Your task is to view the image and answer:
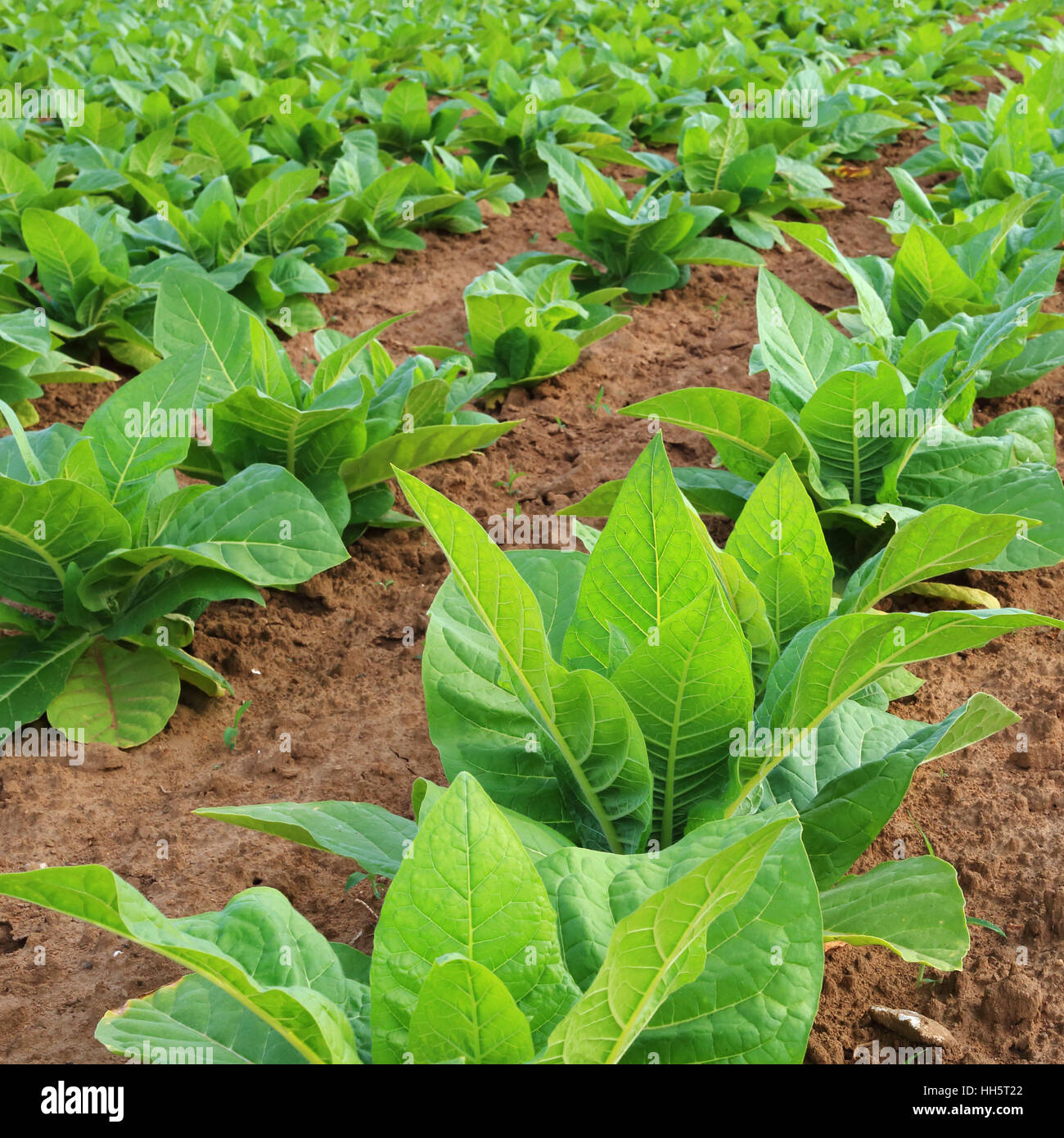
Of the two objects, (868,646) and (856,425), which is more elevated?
(868,646)

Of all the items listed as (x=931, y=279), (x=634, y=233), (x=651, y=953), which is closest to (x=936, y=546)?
(x=651, y=953)

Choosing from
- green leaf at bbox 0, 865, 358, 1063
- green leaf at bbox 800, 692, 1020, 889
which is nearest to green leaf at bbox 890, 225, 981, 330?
green leaf at bbox 800, 692, 1020, 889

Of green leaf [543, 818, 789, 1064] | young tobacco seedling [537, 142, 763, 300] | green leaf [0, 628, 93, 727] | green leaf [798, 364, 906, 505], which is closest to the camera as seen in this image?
green leaf [543, 818, 789, 1064]

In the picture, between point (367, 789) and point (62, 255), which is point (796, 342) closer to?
point (367, 789)

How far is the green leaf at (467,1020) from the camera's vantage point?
98cm

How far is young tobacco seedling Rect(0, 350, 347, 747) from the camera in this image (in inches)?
84.7

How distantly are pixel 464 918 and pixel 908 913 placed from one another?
0.65 meters

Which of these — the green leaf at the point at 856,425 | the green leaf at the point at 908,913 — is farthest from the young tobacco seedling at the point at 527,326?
the green leaf at the point at 908,913

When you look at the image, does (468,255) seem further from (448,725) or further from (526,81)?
(448,725)

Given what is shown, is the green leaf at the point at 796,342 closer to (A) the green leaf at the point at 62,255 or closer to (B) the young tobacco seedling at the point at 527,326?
(B) the young tobacco seedling at the point at 527,326

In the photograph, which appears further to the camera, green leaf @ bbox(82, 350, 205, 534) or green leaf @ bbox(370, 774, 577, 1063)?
green leaf @ bbox(82, 350, 205, 534)

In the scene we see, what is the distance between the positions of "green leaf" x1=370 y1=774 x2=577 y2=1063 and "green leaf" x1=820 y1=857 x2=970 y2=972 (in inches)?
19.3

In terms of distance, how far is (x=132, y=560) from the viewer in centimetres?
215

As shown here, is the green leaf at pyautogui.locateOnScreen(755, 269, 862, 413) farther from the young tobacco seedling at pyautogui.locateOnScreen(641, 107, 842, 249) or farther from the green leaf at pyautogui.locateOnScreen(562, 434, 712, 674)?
the young tobacco seedling at pyautogui.locateOnScreen(641, 107, 842, 249)
